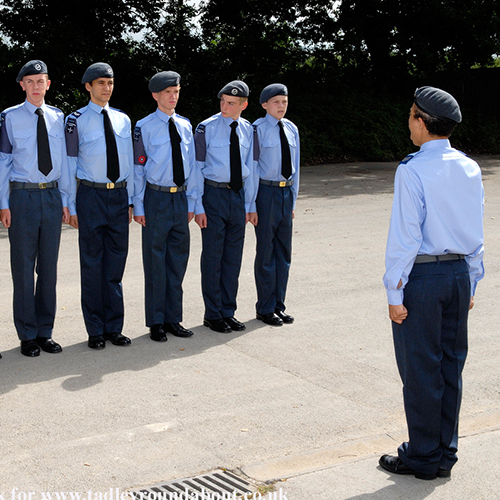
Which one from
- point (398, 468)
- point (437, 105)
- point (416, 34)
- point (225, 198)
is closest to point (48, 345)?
point (225, 198)

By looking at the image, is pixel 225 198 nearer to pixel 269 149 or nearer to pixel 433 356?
pixel 269 149

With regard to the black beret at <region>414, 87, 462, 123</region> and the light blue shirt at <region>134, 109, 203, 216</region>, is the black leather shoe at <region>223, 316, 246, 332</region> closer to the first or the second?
the light blue shirt at <region>134, 109, 203, 216</region>

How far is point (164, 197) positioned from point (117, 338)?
4.30 feet

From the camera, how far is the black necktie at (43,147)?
6.11m

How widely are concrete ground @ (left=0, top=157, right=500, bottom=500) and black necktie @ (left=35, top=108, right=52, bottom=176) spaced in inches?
61.9

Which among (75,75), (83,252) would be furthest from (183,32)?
(83,252)

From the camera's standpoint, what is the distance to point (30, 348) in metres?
6.27

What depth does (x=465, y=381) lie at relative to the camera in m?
5.76

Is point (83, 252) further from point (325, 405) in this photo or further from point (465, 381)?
point (465, 381)

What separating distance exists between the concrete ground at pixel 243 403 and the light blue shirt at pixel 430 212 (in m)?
1.13

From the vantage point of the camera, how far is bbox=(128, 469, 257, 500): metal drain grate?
12.9 ft

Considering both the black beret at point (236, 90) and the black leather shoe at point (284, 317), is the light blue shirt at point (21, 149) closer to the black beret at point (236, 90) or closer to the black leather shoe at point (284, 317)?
the black beret at point (236, 90)

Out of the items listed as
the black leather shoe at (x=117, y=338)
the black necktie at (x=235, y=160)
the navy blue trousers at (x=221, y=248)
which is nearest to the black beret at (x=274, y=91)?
the black necktie at (x=235, y=160)

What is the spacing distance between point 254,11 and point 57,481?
22437 mm
